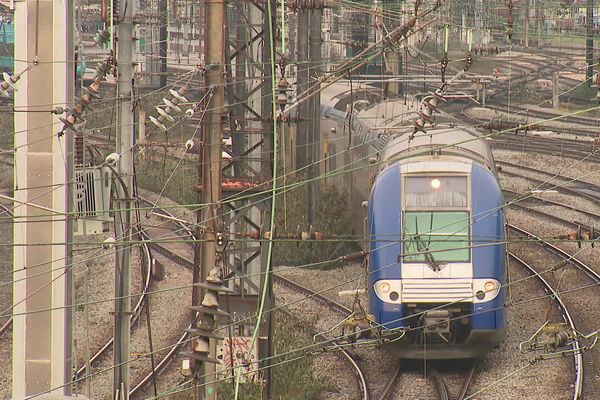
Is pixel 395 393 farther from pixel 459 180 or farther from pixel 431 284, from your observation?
pixel 459 180

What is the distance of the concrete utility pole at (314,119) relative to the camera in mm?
24000

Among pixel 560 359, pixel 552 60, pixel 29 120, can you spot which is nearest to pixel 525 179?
pixel 560 359

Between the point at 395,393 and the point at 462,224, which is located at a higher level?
the point at 462,224

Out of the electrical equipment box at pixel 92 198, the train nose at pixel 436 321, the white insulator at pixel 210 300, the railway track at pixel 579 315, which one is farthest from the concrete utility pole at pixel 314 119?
the white insulator at pixel 210 300

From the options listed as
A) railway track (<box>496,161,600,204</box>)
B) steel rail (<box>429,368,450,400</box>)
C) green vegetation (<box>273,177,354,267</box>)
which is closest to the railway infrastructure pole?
railway track (<box>496,161,600,204</box>)

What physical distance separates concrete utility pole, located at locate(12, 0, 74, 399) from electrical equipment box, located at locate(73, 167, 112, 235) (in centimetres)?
20

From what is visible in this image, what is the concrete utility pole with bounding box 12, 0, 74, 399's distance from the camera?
569 inches

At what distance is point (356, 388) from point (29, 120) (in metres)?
4.88

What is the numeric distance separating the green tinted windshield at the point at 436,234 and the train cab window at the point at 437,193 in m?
0.10

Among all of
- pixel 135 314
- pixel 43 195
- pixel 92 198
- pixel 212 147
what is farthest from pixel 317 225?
pixel 212 147

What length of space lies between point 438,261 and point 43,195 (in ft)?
14.7

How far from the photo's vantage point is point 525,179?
3039 centimetres

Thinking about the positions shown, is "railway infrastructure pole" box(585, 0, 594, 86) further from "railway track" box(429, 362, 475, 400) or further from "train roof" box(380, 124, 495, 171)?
"railway track" box(429, 362, 475, 400)

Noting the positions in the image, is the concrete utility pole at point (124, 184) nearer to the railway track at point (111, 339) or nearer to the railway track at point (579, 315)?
the railway track at point (111, 339)
